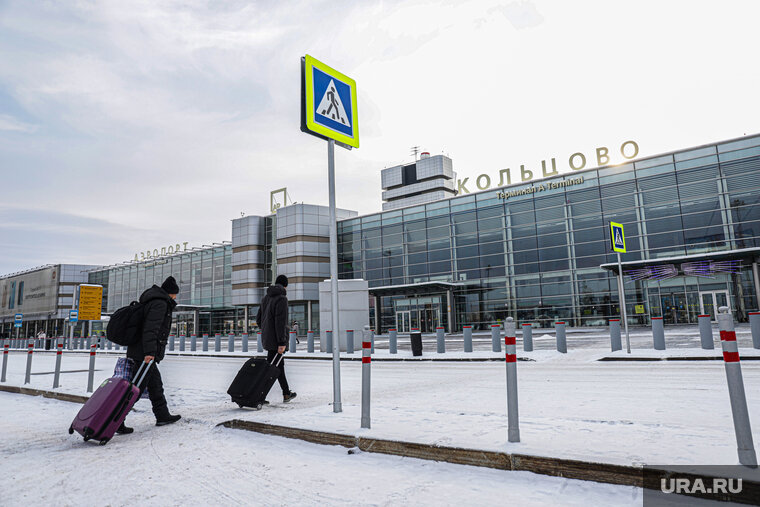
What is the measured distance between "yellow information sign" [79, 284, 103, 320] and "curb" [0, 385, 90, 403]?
41.4ft

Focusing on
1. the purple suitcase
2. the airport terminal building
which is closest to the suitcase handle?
the purple suitcase

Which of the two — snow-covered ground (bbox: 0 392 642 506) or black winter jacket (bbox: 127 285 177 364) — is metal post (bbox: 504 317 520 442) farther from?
black winter jacket (bbox: 127 285 177 364)

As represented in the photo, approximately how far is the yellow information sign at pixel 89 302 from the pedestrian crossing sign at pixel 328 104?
2072 centimetres

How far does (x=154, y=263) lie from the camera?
2665 inches

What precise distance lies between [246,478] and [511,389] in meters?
2.34

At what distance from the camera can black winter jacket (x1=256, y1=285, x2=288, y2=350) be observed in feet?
23.0

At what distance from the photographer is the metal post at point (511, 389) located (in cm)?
400

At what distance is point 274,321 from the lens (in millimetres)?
7109

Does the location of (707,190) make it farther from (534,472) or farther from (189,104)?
(534,472)

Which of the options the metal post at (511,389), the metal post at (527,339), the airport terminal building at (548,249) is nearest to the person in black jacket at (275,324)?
the metal post at (511,389)

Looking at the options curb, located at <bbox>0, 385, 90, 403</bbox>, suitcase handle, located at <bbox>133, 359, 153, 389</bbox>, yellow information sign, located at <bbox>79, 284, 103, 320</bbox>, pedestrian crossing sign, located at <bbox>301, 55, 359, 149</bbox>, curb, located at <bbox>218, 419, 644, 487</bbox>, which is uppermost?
pedestrian crossing sign, located at <bbox>301, 55, 359, 149</bbox>

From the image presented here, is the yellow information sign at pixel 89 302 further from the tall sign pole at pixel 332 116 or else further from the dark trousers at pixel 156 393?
the tall sign pole at pixel 332 116

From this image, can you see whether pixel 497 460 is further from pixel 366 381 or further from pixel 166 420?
pixel 166 420

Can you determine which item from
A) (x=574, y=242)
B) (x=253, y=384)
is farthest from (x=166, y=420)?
(x=574, y=242)
